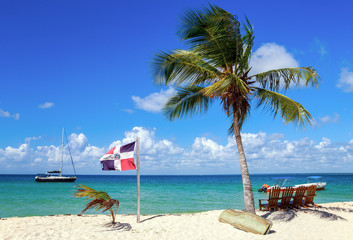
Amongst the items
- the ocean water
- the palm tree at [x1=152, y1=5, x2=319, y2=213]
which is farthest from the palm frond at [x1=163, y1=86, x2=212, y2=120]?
the ocean water

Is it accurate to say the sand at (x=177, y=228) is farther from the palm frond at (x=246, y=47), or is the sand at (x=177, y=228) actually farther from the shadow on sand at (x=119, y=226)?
the palm frond at (x=246, y=47)

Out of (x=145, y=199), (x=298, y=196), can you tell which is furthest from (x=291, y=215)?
(x=145, y=199)

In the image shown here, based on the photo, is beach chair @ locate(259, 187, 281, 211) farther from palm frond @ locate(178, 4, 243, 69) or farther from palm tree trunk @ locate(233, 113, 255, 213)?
palm frond @ locate(178, 4, 243, 69)

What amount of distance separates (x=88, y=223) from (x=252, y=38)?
9.93m

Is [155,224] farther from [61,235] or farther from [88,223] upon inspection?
[61,235]

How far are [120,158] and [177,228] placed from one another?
11.2 feet

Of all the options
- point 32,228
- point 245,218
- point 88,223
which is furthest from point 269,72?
point 32,228

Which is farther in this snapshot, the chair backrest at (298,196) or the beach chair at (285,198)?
the chair backrest at (298,196)

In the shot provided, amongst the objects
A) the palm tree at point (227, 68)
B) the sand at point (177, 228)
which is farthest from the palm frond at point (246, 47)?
the sand at point (177, 228)

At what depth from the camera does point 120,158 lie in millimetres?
10797

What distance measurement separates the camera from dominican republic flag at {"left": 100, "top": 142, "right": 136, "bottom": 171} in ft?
35.2

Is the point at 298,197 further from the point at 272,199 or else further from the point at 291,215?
the point at 291,215

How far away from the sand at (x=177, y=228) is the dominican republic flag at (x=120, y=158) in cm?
219

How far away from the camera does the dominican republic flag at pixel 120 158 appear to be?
1072cm
